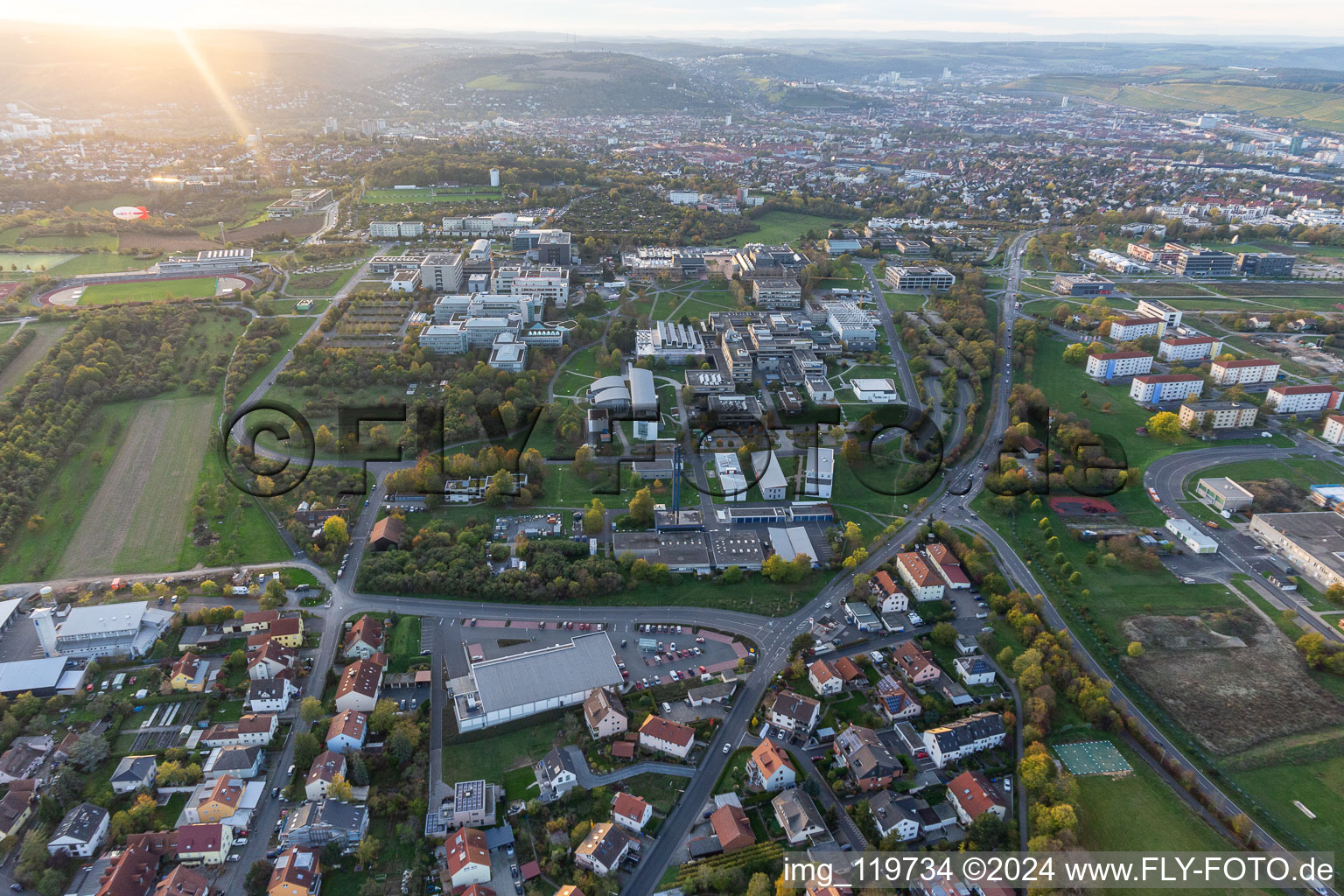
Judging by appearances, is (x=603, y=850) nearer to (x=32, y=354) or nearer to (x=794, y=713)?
(x=794, y=713)

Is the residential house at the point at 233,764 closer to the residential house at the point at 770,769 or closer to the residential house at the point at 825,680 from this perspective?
the residential house at the point at 770,769

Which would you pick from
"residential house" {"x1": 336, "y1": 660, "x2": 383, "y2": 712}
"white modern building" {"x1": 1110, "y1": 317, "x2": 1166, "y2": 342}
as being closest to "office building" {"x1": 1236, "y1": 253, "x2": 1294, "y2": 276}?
"white modern building" {"x1": 1110, "y1": 317, "x2": 1166, "y2": 342}

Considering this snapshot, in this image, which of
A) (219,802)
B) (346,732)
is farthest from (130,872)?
(346,732)

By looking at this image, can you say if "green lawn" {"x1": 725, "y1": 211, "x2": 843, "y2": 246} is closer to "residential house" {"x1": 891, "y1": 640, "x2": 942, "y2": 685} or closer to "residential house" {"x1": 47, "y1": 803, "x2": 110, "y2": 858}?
"residential house" {"x1": 891, "y1": 640, "x2": 942, "y2": 685}

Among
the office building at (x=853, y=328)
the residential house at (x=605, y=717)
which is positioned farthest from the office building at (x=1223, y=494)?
the residential house at (x=605, y=717)

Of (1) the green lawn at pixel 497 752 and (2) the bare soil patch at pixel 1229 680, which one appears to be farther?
(2) the bare soil patch at pixel 1229 680

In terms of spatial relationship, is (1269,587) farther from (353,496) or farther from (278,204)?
Result: (278,204)
